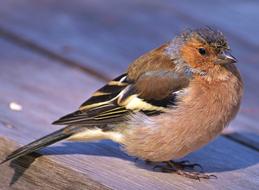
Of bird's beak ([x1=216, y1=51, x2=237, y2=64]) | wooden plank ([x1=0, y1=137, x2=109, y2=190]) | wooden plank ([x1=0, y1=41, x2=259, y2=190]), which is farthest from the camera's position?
bird's beak ([x1=216, y1=51, x2=237, y2=64])

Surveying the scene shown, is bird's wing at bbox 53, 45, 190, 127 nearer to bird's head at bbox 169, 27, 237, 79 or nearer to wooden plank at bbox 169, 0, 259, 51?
bird's head at bbox 169, 27, 237, 79

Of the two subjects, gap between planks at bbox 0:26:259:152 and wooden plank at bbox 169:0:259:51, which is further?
wooden plank at bbox 169:0:259:51

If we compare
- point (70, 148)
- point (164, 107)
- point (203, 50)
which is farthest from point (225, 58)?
point (70, 148)

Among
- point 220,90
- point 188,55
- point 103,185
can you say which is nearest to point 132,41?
point 188,55

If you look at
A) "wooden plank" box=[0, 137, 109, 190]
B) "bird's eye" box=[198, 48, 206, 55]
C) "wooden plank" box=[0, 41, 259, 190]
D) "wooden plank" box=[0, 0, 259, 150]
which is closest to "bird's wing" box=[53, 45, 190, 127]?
"wooden plank" box=[0, 41, 259, 190]

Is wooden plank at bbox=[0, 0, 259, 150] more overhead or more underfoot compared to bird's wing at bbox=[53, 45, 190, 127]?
more overhead

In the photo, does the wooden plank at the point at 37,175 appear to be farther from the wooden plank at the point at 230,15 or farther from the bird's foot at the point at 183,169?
the wooden plank at the point at 230,15
